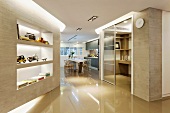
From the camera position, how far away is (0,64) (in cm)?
228

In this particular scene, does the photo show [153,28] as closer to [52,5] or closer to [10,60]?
[52,5]

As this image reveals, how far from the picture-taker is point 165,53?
3748 millimetres

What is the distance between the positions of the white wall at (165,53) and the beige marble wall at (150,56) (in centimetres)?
16

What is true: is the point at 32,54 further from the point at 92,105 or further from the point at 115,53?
the point at 115,53

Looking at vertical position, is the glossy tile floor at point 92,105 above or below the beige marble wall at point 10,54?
below

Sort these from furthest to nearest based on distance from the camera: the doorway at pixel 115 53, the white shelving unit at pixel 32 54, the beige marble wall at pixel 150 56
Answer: the doorway at pixel 115 53 < the beige marble wall at pixel 150 56 < the white shelving unit at pixel 32 54

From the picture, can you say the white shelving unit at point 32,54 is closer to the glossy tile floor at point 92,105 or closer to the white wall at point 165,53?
the glossy tile floor at point 92,105

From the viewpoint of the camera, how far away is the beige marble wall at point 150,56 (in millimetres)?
3469

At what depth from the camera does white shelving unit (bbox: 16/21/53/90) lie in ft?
10.2

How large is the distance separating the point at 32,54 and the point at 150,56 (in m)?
3.51

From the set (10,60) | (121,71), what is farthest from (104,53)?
(10,60)

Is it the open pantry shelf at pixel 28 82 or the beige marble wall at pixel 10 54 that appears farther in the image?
the open pantry shelf at pixel 28 82

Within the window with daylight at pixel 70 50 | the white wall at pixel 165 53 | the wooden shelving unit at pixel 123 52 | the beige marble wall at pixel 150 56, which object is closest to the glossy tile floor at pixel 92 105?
the beige marble wall at pixel 150 56

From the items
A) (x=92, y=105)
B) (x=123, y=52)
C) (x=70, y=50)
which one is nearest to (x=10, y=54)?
(x=92, y=105)
